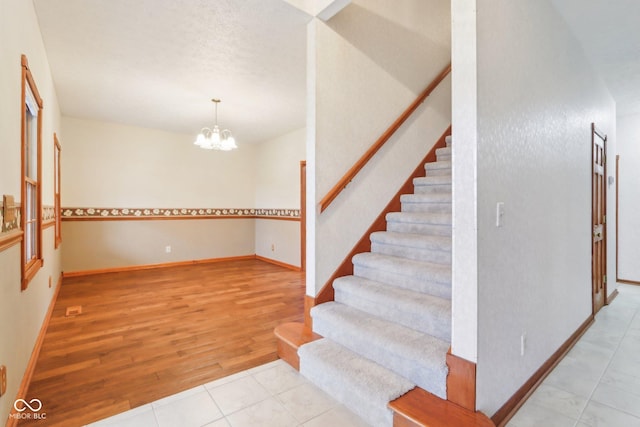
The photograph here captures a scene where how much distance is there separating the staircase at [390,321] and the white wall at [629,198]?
3.70 metres

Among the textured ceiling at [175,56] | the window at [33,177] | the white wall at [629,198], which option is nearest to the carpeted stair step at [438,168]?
the textured ceiling at [175,56]

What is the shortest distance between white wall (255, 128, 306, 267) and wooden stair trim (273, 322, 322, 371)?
3134 millimetres

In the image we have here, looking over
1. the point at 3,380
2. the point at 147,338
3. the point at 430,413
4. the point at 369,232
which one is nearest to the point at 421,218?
the point at 369,232

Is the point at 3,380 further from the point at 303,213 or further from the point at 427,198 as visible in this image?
the point at 303,213

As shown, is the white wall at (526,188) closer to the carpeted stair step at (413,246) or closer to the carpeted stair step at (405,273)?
the carpeted stair step at (405,273)

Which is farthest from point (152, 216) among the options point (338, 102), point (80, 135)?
point (338, 102)

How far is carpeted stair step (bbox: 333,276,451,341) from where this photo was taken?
5.98 ft

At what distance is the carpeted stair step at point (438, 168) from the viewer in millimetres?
3225

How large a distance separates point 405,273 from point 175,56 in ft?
A: 9.41

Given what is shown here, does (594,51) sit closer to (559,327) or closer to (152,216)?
(559,327)

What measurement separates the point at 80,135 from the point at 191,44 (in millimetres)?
3530

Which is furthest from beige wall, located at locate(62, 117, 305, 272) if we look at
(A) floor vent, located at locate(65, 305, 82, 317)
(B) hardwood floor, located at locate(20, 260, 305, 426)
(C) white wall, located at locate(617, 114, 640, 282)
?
(C) white wall, located at locate(617, 114, 640, 282)

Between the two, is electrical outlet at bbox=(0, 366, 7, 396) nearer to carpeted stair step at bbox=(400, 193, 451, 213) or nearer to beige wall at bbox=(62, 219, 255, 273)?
carpeted stair step at bbox=(400, 193, 451, 213)

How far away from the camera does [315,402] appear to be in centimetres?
182
